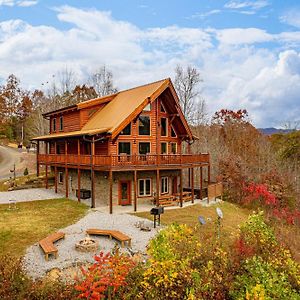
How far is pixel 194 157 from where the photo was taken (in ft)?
82.8

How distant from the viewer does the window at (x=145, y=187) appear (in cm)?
2523

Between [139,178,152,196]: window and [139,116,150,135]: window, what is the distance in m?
3.64

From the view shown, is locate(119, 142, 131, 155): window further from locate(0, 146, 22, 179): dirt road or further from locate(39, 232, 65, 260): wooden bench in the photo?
locate(0, 146, 22, 179): dirt road

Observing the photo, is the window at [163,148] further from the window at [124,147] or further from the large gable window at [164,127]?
the window at [124,147]

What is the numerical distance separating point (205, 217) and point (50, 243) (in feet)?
34.4

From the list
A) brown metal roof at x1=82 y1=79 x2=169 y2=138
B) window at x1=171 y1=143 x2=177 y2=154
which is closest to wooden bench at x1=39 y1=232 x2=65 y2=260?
brown metal roof at x1=82 y1=79 x2=169 y2=138

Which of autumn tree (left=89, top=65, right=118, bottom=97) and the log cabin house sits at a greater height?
autumn tree (left=89, top=65, right=118, bottom=97)

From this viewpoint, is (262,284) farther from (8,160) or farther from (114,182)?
(8,160)

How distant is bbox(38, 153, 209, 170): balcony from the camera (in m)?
21.5

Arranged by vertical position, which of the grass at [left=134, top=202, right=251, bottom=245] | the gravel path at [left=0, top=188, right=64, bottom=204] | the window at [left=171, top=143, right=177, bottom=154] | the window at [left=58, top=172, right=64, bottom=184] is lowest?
the grass at [left=134, top=202, right=251, bottom=245]

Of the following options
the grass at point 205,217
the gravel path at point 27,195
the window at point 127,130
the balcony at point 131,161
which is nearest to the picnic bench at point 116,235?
the grass at point 205,217

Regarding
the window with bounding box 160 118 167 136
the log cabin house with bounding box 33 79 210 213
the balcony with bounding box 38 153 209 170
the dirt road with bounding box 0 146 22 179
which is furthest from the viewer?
the dirt road with bounding box 0 146 22 179

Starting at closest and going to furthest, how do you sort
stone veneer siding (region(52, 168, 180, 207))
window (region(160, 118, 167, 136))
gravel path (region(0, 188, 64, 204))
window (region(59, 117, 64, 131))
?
stone veneer siding (region(52, 168, 180, 207)), gravel path (region(0, 188, 64, 204)), window (region(160, 118, 167, 136)), window (region(59, 117, 64, 131))

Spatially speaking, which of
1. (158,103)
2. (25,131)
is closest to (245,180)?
(158,103)
